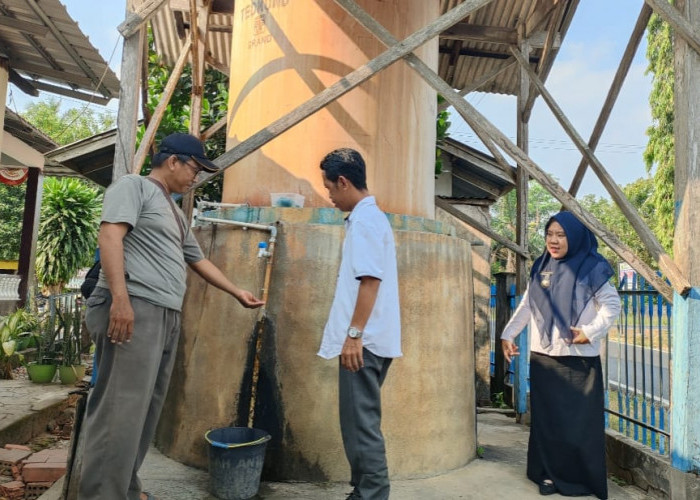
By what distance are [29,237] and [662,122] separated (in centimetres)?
1782

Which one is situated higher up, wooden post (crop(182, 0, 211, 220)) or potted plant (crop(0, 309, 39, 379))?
wooden post (crop(182, 0, 211, 220))

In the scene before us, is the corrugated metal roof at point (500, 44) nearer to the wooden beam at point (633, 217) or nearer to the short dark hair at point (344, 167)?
the wooden beam at point (633, 217)

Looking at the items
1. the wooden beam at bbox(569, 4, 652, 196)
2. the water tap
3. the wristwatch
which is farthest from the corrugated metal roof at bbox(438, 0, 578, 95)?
the wristwatch

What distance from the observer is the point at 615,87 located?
496 cm

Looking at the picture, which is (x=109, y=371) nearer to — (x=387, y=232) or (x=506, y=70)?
(x=387, y=232)

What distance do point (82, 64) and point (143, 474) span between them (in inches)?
298

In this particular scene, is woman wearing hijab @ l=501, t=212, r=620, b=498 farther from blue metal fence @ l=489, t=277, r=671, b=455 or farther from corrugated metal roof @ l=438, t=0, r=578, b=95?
corrugated metal roof @ l=438, t=0, r=578, b=95

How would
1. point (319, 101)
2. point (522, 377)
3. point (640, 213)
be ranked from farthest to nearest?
1. point (640, 213)
2. point (522, 377)
3. point (319, 101)

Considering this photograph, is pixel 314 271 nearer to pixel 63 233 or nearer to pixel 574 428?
pixel 574 428

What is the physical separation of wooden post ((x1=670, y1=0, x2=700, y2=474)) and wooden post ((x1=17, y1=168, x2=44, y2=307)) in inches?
430

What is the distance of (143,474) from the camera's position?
11.6 feet

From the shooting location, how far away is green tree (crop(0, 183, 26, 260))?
28.5 metres

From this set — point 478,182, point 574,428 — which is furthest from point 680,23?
point 478,182

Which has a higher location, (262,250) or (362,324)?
(262,250)
